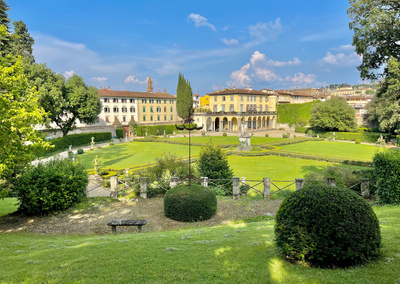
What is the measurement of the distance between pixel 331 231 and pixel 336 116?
50373 mm

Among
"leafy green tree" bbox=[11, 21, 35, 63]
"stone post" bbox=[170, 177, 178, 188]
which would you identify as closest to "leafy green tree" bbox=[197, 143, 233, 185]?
"stone post" bbox=[170, 177, 178, 188]

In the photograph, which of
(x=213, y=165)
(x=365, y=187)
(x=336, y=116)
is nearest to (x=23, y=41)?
(x=213, y=165)

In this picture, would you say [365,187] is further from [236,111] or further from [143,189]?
[236,111]

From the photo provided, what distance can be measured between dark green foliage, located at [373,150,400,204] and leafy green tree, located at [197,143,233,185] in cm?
764

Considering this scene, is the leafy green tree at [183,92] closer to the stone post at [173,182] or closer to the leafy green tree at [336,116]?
the leafy green tree at [336,116]

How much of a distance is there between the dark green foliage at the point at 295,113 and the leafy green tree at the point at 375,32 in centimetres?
4739

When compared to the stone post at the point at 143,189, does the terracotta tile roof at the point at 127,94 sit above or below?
above

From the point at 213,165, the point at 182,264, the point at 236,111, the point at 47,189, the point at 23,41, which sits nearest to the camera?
the point at 182,264

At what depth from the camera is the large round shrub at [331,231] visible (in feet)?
14.5

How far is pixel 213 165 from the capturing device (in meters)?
15.7

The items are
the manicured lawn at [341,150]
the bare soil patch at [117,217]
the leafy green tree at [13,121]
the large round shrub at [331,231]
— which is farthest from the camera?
the manicured lawn at [341,150]

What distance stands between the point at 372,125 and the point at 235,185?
2061 inches

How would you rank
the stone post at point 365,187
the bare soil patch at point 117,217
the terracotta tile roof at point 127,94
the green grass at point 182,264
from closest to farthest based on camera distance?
1. the green grass at point 182,264
2. the bare soil patch at point 117,217
3. the stone post at point 365,187
4. the terracotta tile roof at point 127,94

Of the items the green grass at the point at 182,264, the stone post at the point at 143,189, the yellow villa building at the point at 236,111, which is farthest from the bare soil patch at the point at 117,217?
the yellow villa building at the point at 236,111
